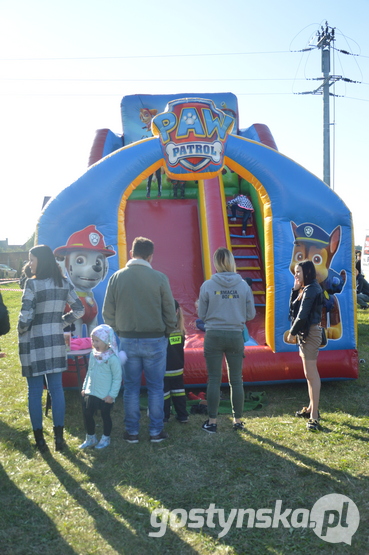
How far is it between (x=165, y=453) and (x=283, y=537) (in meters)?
1.31

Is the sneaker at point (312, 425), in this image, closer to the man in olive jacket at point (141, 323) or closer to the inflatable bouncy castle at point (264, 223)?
the inflatable bouncy castle at point (264, 223)

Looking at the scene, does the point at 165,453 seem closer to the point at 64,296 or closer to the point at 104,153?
the point at 64,296

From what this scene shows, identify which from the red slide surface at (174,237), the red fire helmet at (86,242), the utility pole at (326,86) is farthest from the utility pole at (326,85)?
the red fire helmet at (86,242)

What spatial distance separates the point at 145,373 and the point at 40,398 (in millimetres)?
873

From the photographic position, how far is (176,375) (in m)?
4.49

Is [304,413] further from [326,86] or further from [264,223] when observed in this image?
[326,86]

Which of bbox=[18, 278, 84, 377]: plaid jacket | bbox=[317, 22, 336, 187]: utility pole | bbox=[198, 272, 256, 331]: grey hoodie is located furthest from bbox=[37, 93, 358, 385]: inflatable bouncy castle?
bbox=[317, 22, 336, 187]: utility pole

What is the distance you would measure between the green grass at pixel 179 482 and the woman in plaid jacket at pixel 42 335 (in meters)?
0.37

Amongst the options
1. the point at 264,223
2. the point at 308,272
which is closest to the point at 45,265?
the point at 308,272

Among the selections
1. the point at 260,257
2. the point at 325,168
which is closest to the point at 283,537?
the point at 260,257

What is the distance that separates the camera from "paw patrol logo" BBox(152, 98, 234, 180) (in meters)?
5.48

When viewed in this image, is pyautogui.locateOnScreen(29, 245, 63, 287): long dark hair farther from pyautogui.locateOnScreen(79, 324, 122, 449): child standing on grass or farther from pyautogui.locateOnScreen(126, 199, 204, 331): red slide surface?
pyautogui.locateOnScreen(126, 199, 204, 331): red slide surface

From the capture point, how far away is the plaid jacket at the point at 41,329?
376 cm

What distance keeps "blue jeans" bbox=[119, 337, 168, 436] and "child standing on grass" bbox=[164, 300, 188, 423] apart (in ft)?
1.44
